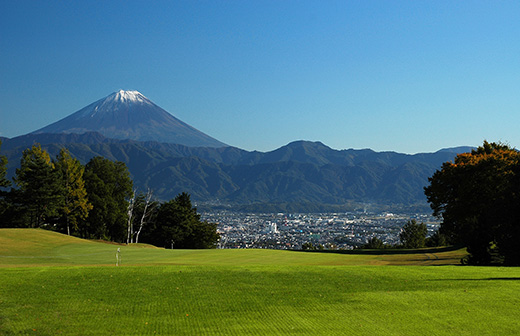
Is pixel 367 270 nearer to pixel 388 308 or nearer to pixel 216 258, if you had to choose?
pixel 388 308

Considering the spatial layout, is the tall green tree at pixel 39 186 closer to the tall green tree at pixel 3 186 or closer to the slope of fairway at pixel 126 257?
the tall green tree at pixel 3 186

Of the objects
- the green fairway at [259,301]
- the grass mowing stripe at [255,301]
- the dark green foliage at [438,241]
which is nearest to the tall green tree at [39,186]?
the green fairway at [259,301]

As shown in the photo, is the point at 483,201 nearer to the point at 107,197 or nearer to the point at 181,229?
the point at 181,229

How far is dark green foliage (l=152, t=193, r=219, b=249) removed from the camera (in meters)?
71.1

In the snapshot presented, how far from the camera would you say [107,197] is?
67562mm

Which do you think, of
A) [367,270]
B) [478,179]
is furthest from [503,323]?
[478,179]

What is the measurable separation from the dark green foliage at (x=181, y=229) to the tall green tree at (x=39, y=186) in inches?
698

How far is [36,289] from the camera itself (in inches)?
687

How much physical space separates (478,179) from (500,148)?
8.63m

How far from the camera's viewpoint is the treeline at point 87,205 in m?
56.5

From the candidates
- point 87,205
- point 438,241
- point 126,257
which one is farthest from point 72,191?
point 438,241

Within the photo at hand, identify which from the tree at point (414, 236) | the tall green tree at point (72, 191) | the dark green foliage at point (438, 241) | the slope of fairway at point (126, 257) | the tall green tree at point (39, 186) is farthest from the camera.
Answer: the tree at point (414, 236)

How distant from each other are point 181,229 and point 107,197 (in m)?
11.8

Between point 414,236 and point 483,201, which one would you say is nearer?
point 483,201
